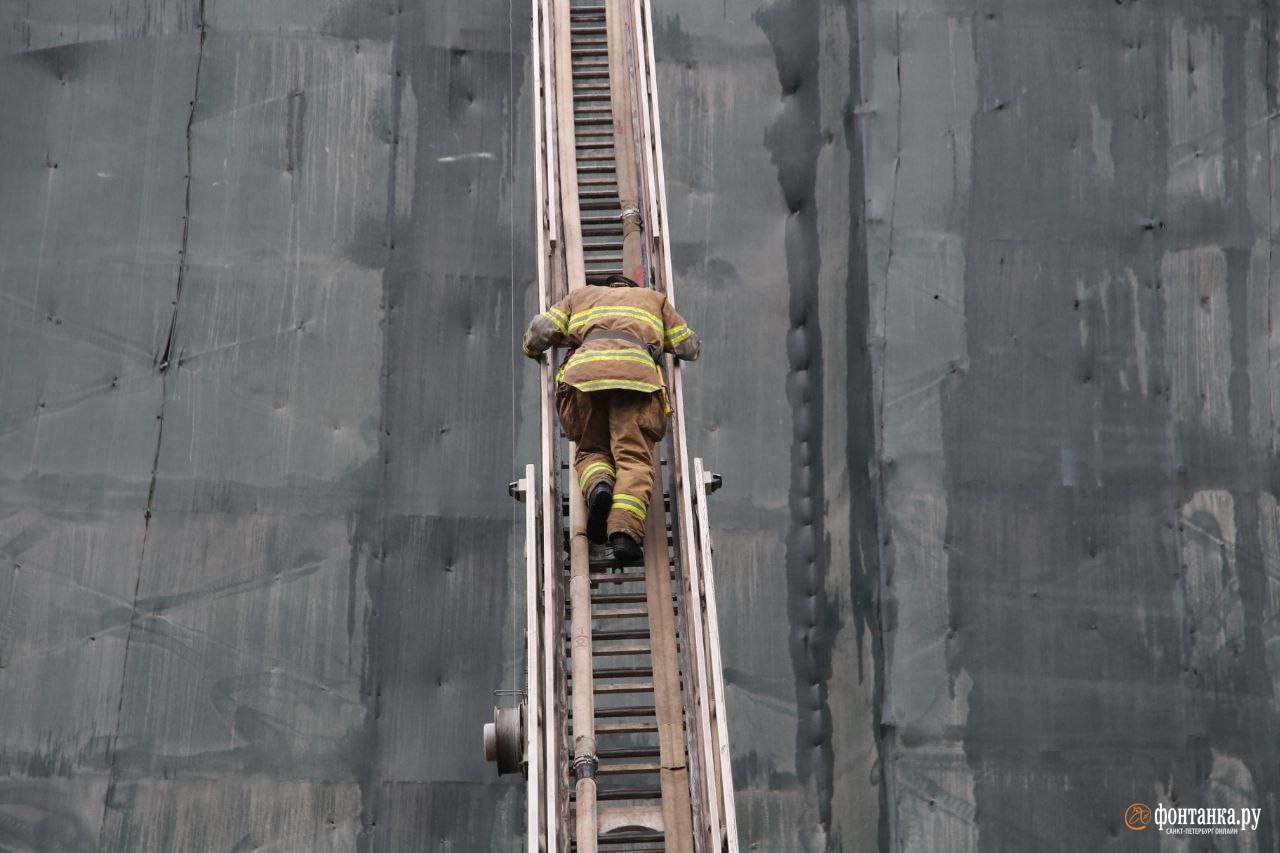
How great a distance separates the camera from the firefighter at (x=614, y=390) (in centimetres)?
815

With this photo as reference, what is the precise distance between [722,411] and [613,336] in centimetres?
371

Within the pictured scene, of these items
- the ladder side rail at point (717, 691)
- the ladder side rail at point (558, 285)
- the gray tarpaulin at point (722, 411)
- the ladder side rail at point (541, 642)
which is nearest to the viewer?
the ladder side rail at point (717, 691)

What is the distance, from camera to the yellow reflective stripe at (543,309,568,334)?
8.48 metres

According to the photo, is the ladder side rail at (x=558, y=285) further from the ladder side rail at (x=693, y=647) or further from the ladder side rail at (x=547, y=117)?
the ladder side rail at (x=693, y=647)

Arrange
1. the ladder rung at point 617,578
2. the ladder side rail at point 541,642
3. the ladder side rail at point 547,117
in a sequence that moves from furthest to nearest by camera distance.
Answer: the ladder side rail at point 547,117 → the ladder rung at point 617,578 → the ladder side rail at point 541,642

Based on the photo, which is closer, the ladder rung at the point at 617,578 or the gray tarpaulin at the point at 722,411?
the ladder rung at the point at 617,578

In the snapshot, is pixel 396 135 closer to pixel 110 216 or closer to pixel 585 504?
pixel 110 216

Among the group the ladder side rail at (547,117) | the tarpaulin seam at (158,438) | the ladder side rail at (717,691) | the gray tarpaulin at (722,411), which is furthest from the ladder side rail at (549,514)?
the tarpaulin seam at (158,438)

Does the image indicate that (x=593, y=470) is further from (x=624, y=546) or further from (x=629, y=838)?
(x=629, y=838)

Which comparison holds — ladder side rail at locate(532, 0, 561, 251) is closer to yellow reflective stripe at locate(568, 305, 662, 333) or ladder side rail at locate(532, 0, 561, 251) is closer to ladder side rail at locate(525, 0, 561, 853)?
ladder side rail at locate(525, 0, 561, 853)

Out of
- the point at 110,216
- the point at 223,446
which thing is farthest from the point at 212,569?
the point at 110,216

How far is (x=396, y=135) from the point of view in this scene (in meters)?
12.1

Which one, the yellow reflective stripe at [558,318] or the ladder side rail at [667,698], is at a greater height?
the yellow reflective stripe at [558,318]

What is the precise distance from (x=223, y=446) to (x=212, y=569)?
0.85 m
